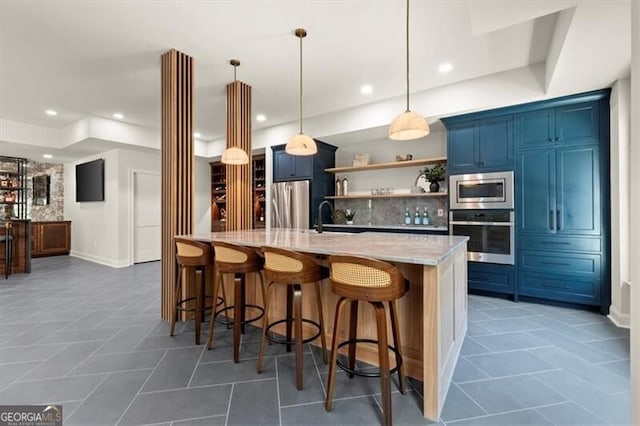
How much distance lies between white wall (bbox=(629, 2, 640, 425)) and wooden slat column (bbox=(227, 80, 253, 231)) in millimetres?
3633

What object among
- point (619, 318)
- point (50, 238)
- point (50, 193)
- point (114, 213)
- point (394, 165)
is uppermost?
point (394, 165)

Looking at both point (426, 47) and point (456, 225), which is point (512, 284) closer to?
point (456, 225)

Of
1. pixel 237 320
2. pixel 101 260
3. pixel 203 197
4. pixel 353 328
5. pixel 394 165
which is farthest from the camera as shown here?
pixel 203 197

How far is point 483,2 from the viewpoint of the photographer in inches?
87.4

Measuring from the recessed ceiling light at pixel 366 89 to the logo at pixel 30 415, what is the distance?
430 centimetres

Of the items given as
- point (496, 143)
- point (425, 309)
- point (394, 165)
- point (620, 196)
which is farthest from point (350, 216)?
point (425, 309)

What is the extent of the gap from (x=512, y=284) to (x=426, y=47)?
2.99 metres

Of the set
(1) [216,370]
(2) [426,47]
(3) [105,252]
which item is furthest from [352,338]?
(3) [105,252]

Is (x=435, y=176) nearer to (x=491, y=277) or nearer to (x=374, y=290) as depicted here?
(x=491, y=277)

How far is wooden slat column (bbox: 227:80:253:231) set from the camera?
3996 mm

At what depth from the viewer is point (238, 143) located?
3998 mm

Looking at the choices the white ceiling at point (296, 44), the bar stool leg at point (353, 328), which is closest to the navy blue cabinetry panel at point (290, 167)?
the white ceiling at point (296, 44)

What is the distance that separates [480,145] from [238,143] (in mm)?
3202

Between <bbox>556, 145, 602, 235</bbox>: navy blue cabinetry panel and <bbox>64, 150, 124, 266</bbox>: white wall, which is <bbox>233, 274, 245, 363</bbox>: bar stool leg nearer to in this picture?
<bbox>556, 145, 602, 235</bbox>: navy blue cabinetry panel
